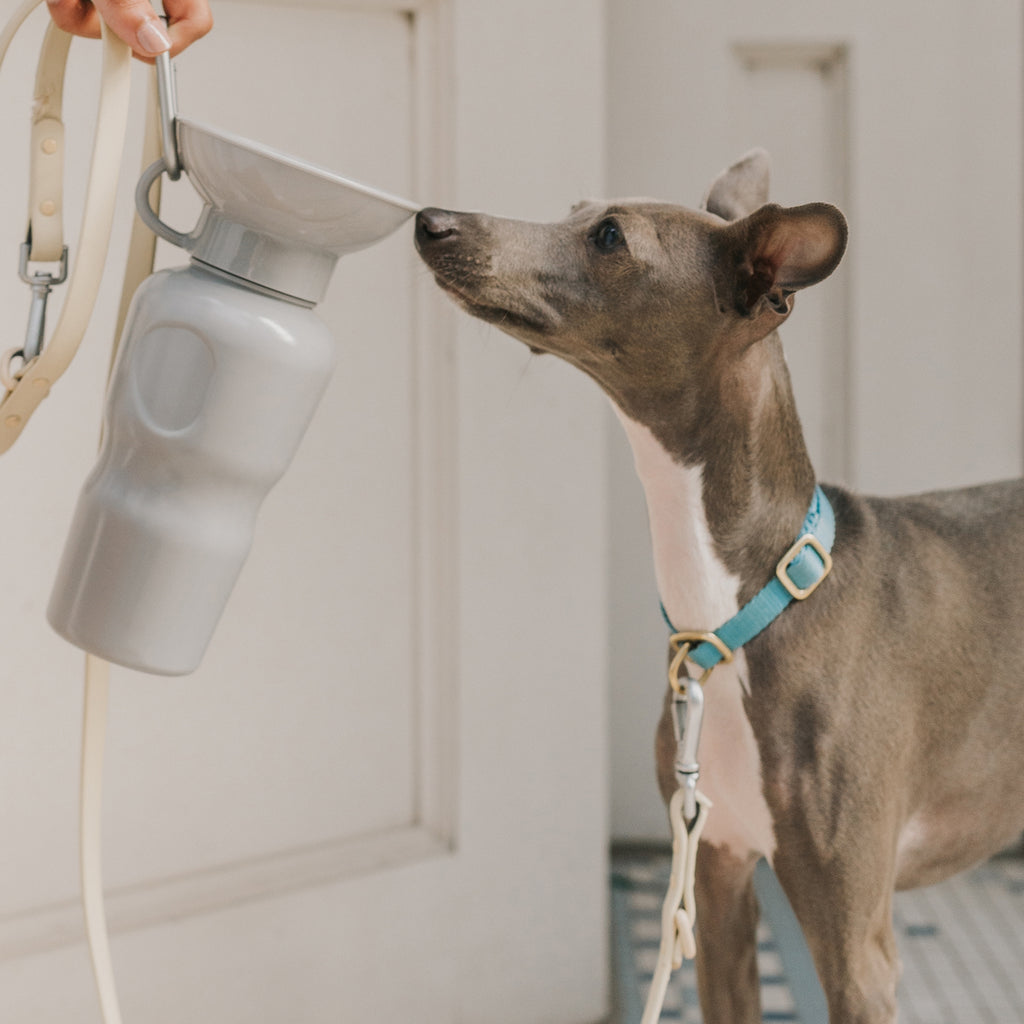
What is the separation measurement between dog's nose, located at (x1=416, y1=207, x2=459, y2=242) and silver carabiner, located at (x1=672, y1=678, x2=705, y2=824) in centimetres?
38

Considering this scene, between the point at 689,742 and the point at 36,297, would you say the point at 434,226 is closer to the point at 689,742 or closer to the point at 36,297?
the point at 36,297

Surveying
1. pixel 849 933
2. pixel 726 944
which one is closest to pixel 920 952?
pixel 726 944

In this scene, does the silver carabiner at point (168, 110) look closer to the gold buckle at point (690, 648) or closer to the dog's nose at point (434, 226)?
the dog's nose at point (434, 226)

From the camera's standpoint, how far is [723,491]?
952 millimetres

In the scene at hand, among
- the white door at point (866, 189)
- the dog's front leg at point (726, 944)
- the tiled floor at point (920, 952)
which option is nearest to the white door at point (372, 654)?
the tiled floor at point (920, 952)

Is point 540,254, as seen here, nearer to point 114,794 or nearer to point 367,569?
point 367,569

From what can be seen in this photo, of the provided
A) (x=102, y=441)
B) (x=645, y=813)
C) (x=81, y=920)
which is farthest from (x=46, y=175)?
(x=645, y=813)

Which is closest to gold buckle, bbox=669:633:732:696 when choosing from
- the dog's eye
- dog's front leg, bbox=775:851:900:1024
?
dog's front leg, bbox=775:851:900:1024

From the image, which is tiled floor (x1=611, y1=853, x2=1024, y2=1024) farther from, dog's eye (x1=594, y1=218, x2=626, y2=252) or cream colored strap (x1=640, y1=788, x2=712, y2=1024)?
dog's eye (x1=594, y1=218, x2=626, y2=252)

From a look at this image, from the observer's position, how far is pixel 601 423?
1507 millimetres

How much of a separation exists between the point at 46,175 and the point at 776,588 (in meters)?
0.63

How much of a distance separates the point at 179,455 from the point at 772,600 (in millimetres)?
483

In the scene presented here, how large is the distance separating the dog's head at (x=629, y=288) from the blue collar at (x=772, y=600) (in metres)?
0.17

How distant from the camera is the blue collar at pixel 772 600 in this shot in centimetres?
95
